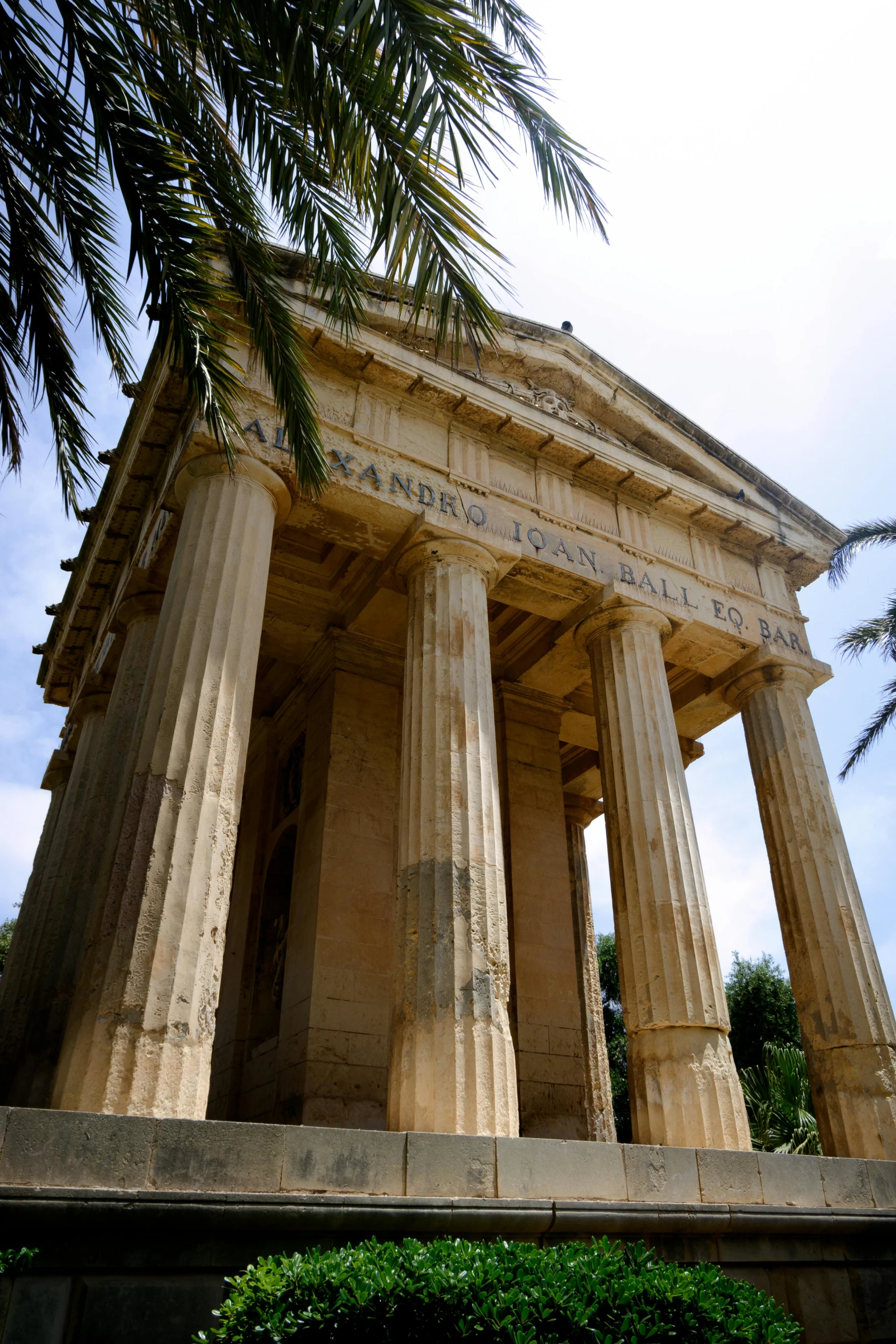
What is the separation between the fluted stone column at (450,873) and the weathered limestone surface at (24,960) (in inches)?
213

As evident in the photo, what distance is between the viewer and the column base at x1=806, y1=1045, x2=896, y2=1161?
38.2 feet

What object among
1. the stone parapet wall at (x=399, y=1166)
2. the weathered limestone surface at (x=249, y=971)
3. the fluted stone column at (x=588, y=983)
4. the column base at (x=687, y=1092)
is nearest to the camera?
the stone parapet wall at (x=399, y=1166)

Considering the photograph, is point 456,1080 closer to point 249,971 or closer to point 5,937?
point 249,971

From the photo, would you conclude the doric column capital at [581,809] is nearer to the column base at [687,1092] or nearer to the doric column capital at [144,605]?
the column base at [687,1092]

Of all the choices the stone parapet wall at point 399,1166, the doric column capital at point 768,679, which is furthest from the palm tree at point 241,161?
the doric column capital at point 768,679

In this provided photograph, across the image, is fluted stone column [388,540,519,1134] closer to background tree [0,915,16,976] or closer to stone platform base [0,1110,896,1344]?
stone platform base [0,1110,896,1344]

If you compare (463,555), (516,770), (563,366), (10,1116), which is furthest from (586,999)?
(10,1116)

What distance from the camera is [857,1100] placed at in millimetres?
12031

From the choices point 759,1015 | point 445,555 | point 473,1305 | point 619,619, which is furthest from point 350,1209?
point 759,1015

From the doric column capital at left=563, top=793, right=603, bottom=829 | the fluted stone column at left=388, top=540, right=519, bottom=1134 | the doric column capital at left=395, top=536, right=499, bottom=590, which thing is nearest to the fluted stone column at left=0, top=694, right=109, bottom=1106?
Result: the fluted stone column at left=388, top=540, right=519, bottom=1134

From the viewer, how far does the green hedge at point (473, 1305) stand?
4602 millimetres

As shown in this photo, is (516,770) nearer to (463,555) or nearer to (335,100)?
(463,555)

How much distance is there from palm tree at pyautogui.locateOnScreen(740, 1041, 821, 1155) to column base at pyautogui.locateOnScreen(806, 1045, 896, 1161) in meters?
7.37

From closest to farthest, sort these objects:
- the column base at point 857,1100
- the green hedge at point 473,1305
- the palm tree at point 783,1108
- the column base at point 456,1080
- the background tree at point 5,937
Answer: the green hedge at point 473,1305
the column base at point 456,1080
the column base at point 857,1100
the palm tree at point 783,1108
the background tree at point 5,937
